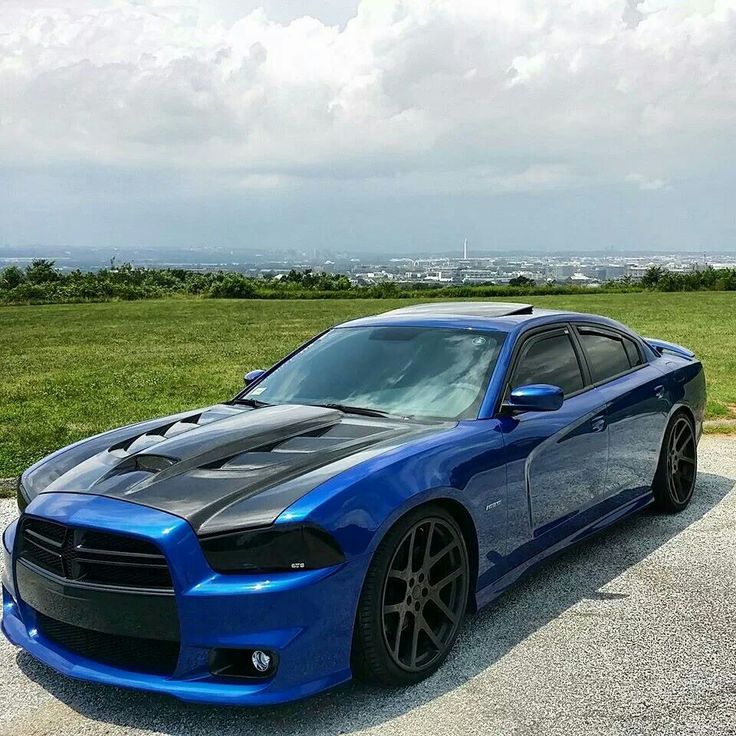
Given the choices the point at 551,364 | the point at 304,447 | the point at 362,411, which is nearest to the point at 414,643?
the point at 304,447

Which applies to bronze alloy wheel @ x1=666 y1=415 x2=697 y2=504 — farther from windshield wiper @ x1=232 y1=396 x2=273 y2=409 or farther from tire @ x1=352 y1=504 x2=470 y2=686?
windshield wiper @ x1=232 y1=396 x2=273 y2=409

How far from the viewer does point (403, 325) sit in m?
4.92

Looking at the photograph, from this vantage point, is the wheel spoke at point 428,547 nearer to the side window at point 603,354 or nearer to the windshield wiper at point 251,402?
the windshield wiper at point 251,402

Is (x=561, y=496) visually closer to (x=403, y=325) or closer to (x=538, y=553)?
(x=538, y=553)

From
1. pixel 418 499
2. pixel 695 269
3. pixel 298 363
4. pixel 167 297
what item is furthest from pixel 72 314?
pixel 695 269

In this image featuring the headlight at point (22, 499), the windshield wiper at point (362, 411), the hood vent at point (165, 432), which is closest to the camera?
the headlight at point (22, 499)

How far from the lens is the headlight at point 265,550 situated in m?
3.05

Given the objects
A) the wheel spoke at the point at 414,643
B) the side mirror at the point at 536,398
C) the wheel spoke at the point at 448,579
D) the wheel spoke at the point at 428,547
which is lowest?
the wheel spoke at the point at 414,643

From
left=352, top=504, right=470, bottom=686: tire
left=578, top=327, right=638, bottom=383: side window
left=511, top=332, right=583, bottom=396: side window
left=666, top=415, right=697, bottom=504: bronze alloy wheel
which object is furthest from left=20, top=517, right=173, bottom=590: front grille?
left=666, top=415, right=697, bottom=504: bronze alloy wheel

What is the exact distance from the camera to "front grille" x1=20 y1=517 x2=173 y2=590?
3.04 metres

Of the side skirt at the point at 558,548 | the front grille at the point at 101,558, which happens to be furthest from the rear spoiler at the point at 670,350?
the front grille at the point at 101,558

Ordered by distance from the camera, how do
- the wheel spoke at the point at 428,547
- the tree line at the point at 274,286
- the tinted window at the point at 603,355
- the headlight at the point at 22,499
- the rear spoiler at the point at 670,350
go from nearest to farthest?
1. the wheel spoke at the point at 428,547
2. the headlight at the point at 22,499
3. the tinted window at the point at 603,355
4. the rear spoiler at the point at 670,350
5. the tree line at the point at 274,286

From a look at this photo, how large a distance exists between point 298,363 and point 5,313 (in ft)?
92.5

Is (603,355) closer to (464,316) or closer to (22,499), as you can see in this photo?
(464,316)
